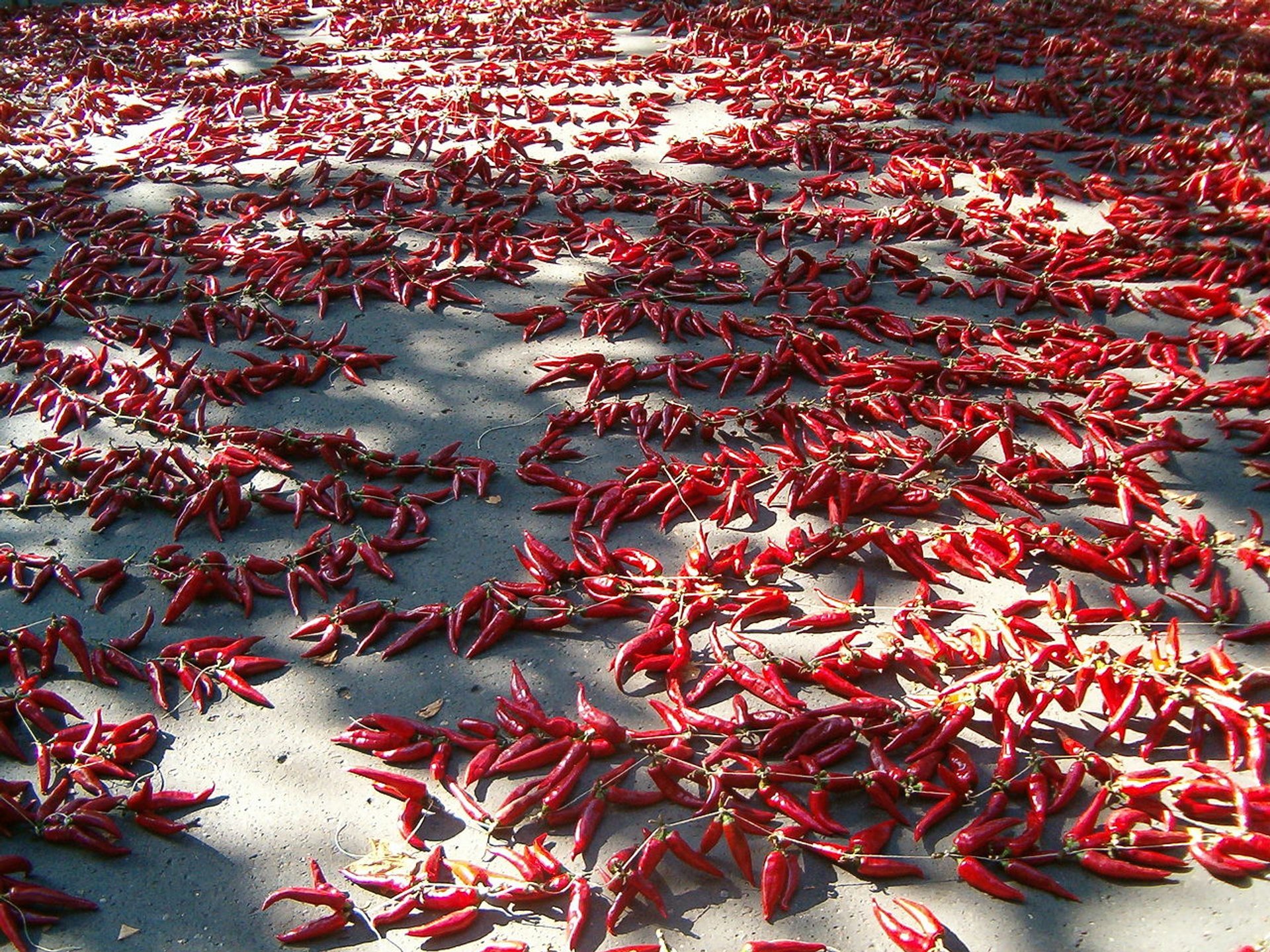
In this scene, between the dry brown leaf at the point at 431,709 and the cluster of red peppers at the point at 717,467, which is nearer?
the cluster of red peppers at the point at 717,467

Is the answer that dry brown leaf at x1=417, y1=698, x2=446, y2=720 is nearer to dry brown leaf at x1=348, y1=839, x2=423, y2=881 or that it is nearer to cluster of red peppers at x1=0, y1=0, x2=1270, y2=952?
cluster of red peppers at x1=0, y1=0, x2=1270, y2=952

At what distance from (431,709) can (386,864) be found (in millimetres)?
681

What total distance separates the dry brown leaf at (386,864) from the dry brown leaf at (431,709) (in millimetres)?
564

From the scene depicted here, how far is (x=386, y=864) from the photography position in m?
3.05

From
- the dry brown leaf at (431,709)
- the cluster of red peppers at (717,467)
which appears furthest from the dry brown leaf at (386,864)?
the dry brown leaf at (431,709)

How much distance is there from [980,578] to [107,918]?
3.36m

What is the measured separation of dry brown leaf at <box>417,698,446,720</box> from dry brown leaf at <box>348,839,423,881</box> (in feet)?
1.85

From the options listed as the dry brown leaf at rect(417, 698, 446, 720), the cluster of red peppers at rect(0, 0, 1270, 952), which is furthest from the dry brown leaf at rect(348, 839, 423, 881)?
the dry brown leaf at rect(417, 698, 446, 720)

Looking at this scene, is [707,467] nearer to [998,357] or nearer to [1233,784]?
[998,357]

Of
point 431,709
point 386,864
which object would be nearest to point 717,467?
point 431,709

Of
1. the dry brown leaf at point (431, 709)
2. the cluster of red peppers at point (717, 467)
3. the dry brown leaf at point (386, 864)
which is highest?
the cluster of red peppers at point (717, 467)

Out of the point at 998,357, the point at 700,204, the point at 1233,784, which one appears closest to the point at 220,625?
the point at 1233,784

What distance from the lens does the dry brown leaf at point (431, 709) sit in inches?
142

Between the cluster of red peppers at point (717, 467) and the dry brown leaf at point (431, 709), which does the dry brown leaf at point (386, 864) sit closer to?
the cluster of red peppers at point (717, 467)
